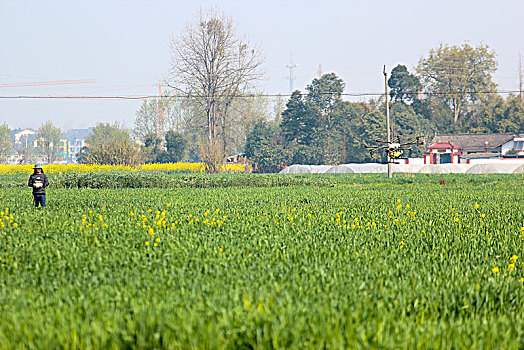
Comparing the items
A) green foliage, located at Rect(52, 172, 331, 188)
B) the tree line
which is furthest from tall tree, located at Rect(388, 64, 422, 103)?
green foliage, located at Rect(52, 172, 331, 188)

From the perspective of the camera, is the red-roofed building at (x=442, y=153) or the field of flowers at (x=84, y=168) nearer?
the field of flowers at (x=84, y=168)

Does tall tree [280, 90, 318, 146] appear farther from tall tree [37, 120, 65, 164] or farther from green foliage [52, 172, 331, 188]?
tall tree [37, 120, 65, 164]


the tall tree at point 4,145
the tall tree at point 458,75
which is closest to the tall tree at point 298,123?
the tall tree at point 458,75

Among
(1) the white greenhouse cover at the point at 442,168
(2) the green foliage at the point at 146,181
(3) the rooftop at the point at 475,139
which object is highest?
(3) the rooftop at the point at 475,139

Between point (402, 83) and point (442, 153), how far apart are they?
37.3 feet

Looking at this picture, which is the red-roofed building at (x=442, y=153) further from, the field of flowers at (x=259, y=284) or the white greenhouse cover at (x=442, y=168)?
the field of flowers at (x=259, y=284)

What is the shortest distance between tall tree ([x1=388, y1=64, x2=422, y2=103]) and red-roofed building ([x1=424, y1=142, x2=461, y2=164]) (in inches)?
381

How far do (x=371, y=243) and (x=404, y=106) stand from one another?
62458 millimetres

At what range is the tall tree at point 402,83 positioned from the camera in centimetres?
7262

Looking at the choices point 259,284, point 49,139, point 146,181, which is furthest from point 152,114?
point 259,284

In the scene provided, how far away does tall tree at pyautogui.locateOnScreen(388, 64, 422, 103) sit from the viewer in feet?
238

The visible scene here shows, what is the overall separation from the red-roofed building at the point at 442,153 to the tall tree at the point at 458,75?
16.3 m

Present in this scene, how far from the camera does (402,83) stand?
72750 millimetres

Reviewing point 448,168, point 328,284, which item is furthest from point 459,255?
point 448,168
